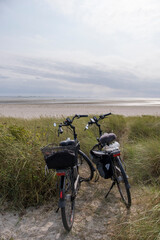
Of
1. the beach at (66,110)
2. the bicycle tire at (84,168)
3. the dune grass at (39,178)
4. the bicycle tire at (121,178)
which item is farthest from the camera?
the beach at (66,110)

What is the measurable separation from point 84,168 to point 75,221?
1.84m

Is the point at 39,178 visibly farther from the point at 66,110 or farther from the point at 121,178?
the point at 66,110

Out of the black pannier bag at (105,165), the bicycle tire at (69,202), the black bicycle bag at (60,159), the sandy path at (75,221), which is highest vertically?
the black bicycle bag at (60,159)

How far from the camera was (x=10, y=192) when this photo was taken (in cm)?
346

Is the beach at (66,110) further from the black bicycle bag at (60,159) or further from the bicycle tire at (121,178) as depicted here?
the black bicycle bag at (60,159)

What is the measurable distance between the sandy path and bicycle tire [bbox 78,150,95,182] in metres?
0.48

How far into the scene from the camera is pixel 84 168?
4879 mm

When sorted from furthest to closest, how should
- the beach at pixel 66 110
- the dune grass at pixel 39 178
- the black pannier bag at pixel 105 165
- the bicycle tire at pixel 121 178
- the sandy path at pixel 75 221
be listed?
the beach at pixel 66 110
the black pannier bag at pixel 105 165
the bicycle tire at pixel 121 178
the sandy path at pixel 75 221
the dune grass at pixel 39 178

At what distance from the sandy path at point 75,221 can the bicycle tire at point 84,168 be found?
0.48 m

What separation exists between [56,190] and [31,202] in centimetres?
45

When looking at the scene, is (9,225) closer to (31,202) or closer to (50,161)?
(31,202)

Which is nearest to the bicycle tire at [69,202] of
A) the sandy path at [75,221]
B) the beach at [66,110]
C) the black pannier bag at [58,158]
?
the sandy path at [75,221]

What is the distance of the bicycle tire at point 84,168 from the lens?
13.1 feet

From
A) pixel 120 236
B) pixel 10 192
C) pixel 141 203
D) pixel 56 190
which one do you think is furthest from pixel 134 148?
pixel 10 192
